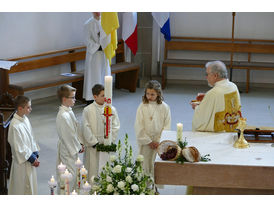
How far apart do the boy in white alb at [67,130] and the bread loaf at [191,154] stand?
Result: 1.71m

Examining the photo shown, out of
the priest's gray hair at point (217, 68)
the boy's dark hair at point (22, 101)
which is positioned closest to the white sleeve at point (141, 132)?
the priest's gray hair at point (217, 68)

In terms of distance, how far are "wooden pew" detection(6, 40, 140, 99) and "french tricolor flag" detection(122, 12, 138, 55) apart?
405mm

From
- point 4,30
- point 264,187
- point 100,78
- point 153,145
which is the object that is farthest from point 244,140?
point 4,30

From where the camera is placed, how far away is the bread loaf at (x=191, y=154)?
4.55 meters

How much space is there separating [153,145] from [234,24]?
24.4 feet

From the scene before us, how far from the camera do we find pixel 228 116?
19.0ft

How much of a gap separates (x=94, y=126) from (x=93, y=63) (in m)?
4.73

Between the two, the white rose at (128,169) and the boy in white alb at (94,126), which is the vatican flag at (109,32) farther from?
the white rose at (128,169)

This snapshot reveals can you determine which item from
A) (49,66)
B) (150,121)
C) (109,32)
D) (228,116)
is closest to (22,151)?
(150,121)

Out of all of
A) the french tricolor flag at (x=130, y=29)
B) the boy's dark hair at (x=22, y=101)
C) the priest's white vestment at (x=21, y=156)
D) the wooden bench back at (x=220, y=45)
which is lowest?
the priest's white vestment at (x=21, y=156)

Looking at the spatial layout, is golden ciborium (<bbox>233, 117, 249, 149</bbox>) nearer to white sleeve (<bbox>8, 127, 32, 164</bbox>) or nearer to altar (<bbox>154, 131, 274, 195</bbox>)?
altar (<bbox>154, 131, 274, 195</bbox>)

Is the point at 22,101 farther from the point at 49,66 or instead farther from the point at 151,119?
the point at 49,66

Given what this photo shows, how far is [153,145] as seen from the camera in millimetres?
6090

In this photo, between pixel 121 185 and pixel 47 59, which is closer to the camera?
pixel 121 185
